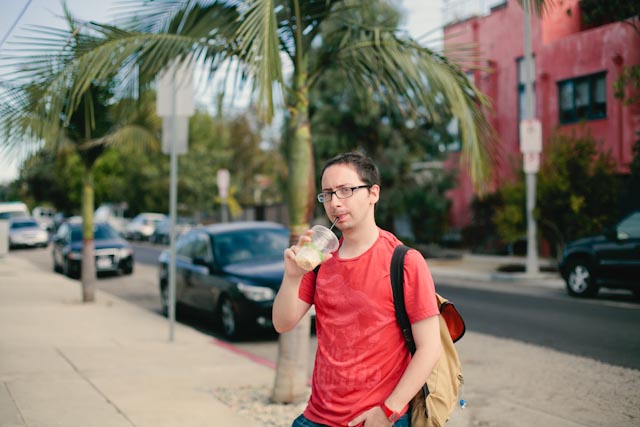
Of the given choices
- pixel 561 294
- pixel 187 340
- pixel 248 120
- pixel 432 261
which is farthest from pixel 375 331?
pixel 248 120

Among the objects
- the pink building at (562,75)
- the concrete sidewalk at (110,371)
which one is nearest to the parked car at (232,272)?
the concrete sidewalk at (110,371)

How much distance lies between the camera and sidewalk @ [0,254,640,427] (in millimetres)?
5770

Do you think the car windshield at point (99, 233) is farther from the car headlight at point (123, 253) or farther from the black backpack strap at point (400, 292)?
the black backpack strap at point (400, 292)

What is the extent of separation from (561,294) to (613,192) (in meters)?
4.23

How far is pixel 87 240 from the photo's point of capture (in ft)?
42.8

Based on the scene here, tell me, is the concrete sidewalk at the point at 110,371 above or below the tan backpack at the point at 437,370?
below

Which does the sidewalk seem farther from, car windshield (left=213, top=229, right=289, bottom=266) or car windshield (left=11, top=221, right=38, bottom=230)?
car windshield (left=11, top=221, right=38, bottom=230)

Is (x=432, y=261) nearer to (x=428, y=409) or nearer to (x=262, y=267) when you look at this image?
(x=262, y=267)

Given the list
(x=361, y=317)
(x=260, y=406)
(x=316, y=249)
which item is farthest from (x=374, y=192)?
(x=260, y=406)

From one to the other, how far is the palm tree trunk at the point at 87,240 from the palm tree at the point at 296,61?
6.97 meters

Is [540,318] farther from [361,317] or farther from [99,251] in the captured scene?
[99,251]

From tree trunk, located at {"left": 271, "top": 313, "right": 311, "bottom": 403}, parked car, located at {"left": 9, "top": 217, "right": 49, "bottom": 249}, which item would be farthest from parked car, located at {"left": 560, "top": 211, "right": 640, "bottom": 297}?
parked car, located at {"left": 9, "top": 217, "right": 49, "bottom": 249}

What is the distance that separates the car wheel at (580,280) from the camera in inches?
543

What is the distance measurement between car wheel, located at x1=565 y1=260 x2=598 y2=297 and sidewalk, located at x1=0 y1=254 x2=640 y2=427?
15.3ft
